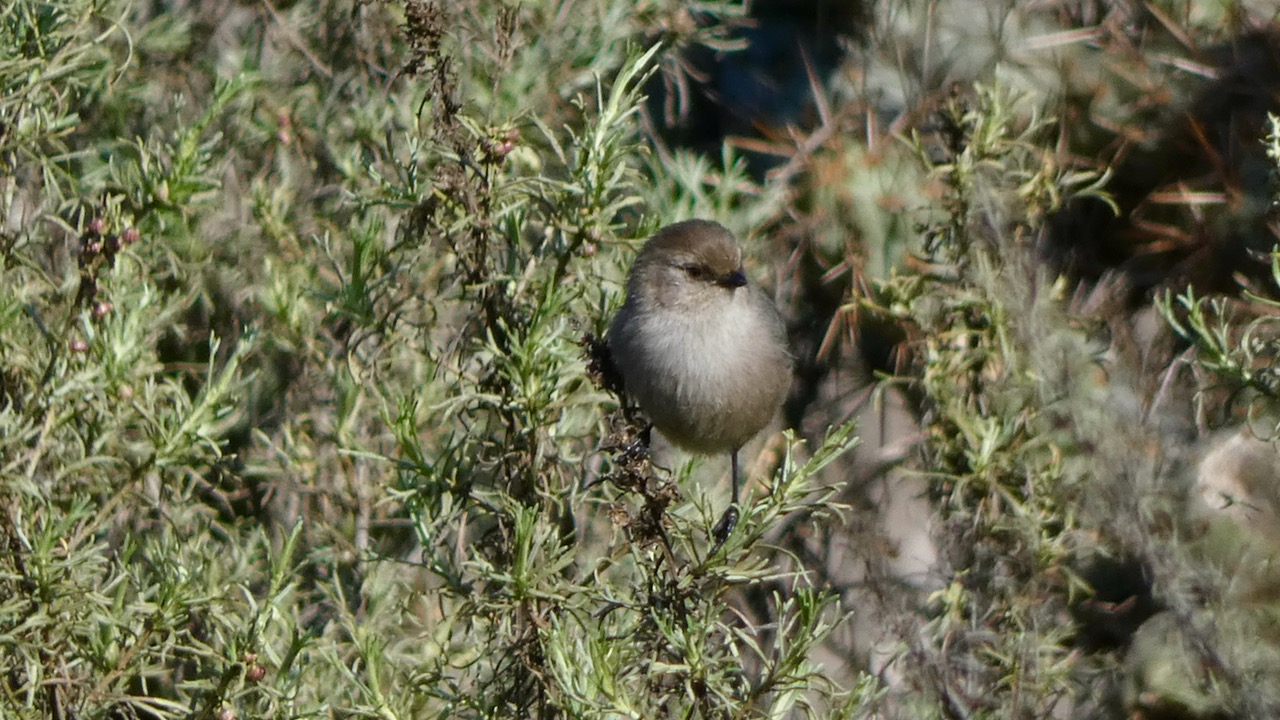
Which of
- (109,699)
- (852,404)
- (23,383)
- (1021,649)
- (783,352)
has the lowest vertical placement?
(852,404)

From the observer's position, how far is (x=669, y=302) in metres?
4.32

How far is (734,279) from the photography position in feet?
14.0

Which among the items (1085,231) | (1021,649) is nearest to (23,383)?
(1021,649)

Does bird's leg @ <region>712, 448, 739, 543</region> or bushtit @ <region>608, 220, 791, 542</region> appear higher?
bushtit @ <region>608, 220, 791, 542</region>

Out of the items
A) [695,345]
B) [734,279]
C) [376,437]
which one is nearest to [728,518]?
[695,345]

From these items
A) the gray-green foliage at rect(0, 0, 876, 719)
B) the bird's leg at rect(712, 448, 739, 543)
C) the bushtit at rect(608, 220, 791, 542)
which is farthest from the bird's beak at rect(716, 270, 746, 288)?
the bird's leg at rect(712, 448, 739, 543)

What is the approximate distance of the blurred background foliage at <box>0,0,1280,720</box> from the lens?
308cm

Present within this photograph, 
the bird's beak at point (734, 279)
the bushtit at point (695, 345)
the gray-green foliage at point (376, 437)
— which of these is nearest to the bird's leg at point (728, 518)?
the bushtit at point (695, 345)

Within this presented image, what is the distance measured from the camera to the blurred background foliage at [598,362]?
121 inches

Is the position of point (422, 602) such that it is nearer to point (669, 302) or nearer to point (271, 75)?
point (669, 302)

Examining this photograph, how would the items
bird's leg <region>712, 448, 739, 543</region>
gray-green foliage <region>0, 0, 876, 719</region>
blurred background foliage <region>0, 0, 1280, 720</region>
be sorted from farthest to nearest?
bird's leg <region>712, 448, 739, 543</region>, blurred background foliage <region>0, 0, 1280, 720</region>, gray-green foliage <region>0, 0, 876, 719</region>

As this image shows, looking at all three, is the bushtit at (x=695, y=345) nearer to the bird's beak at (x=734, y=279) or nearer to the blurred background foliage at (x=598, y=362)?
the bird's beak at (x=734, y=279)

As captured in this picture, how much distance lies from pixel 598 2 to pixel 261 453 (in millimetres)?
1771

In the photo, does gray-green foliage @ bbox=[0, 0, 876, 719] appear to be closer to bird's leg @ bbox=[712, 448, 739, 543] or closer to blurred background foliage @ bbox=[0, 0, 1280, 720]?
blurred background foliage @ bbox=[0, 0, 1280, 720]
